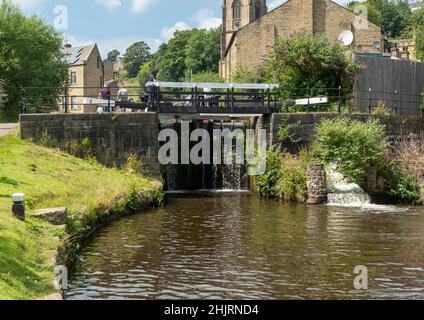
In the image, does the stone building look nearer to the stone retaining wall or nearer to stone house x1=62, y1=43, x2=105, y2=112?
stone house x1=62, y1=43, x2=105, y2=112

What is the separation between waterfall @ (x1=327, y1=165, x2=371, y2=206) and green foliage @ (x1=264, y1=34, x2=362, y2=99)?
20.4 ft

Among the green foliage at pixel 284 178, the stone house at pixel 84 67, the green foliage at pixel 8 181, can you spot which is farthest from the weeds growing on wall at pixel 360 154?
the stone house at pixel 84 67

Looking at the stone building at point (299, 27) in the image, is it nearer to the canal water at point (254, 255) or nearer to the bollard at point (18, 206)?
the canal water at point (254, 255)

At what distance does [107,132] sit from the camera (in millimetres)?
24703

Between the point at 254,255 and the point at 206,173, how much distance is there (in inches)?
584

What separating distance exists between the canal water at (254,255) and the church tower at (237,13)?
224ft

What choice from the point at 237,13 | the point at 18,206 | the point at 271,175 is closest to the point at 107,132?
the point at 271,175

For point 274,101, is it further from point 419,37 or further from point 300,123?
point 419,37

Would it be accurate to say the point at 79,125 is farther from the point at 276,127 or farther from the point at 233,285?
the point at 233,285

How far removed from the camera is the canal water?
11.4m

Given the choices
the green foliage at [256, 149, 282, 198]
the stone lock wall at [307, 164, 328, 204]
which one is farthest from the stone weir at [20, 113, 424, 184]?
the stone lock wall at [307, 164, 328, 204]

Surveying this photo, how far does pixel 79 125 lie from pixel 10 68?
17.8m

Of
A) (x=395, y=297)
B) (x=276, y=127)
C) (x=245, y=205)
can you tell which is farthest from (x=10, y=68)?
(x=395, y=297)

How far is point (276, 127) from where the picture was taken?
26281mm
